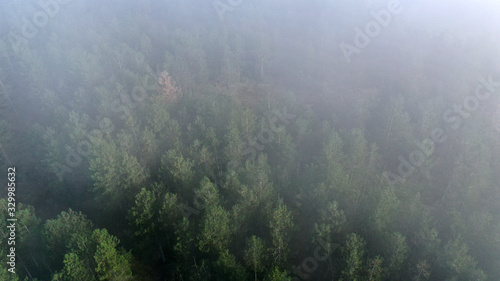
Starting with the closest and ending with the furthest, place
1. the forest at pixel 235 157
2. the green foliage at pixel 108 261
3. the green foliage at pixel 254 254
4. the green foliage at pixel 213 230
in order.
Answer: the green foliage at pixel 108 261
the green foliage at pixel 254 254
the green foliage at pixel 213 230
the forest at pixel 235 157

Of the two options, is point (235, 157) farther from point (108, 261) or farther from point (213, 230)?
point (108, 261)

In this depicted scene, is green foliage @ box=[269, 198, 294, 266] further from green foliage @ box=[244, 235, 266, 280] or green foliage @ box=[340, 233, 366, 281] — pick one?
green foliage @ box=[340, 233, 366, 281]

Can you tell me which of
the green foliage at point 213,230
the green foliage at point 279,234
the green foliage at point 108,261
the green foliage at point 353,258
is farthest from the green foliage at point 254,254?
the green foliage at point 108,261

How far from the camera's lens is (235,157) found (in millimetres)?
41469

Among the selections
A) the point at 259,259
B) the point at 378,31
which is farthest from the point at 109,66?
the point at 378,31

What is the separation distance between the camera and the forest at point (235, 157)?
31062 mm

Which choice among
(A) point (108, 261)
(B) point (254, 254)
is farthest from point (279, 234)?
(A) point (108, 261)

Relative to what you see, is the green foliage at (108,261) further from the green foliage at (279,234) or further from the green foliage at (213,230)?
the green foliage at (279,234)

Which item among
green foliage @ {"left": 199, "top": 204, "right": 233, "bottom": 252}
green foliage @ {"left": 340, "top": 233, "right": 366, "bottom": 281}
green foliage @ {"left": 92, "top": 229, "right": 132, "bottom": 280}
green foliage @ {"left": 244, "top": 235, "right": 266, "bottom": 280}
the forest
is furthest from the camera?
the forest

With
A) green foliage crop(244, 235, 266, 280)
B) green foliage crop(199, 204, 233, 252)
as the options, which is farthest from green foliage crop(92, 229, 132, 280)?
green foliage crop(244, 235, 266, 280)

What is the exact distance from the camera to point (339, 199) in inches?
1470

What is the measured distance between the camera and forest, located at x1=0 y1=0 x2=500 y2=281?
31.1 m

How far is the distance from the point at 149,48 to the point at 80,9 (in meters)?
35.1

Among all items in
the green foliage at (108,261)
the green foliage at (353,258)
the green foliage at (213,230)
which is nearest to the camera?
the green foliage at (108,261)
